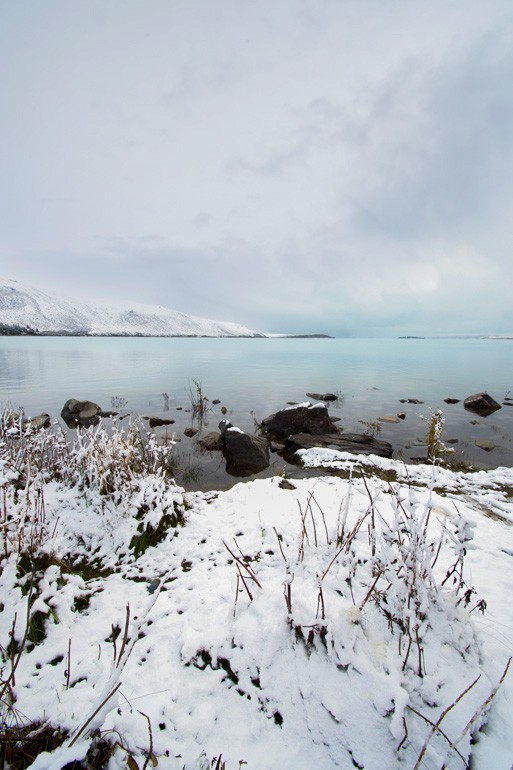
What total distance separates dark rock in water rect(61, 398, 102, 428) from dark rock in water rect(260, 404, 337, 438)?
31.3ft

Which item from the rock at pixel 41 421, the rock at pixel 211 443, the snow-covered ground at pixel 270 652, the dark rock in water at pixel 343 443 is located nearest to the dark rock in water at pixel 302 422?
the dark rock in water at pixel 343 443

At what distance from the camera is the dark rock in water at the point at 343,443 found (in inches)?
477

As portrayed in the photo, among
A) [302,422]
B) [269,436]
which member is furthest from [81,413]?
[302,422]

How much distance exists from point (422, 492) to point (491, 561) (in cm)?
258

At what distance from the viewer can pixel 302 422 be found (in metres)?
14.8

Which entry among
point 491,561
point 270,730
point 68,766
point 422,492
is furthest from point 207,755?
point 422,492

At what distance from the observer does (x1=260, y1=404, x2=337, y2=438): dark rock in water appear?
48.1 feet

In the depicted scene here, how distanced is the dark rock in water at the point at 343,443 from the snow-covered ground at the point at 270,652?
7.17 metres

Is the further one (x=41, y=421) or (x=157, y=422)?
(x=157, y=422)

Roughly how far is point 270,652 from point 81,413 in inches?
679

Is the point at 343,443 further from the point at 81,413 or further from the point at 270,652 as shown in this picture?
the point at 81,413

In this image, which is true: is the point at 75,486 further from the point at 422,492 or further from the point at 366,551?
the point at 422,492

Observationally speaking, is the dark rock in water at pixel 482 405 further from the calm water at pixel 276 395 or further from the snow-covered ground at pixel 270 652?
the snow-covered ground at pixel 270 652

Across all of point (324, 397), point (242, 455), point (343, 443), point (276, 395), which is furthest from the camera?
point (276, 395)
